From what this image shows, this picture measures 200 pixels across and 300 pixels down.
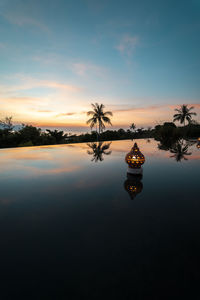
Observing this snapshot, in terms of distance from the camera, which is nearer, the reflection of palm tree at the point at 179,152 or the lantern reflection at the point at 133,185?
the lantern reflection at the point at 133,185

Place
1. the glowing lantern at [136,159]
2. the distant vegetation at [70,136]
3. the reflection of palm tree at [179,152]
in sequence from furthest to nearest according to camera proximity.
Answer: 1. the distant vegetation at [70,136]
2. the reflection of palm tree at [179,152]
3. the glowing lantern at [136,159]

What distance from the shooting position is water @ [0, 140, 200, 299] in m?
1.25

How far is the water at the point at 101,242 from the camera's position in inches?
49.1

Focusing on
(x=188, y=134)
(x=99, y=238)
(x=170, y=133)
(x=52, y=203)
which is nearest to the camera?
(x=99, y=238)

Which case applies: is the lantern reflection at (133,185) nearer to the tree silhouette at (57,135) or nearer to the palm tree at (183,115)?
the tree silhouette at (57,135)

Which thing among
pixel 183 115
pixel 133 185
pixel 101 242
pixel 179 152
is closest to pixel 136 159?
pixel 133 185

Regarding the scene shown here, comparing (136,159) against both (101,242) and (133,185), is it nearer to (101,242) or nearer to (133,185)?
(133,185)

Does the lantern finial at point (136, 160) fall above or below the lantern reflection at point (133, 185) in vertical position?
above

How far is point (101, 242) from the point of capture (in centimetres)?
176

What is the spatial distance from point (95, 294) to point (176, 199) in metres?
2.53

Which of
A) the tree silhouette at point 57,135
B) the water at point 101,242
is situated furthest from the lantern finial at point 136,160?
the tree silhouette at point 57,135

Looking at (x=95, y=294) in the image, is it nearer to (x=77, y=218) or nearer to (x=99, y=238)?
(x=99, y=238)

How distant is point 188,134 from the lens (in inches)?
1447

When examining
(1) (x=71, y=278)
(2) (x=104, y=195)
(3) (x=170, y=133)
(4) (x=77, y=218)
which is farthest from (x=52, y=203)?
(3) (x=170, y=133)
